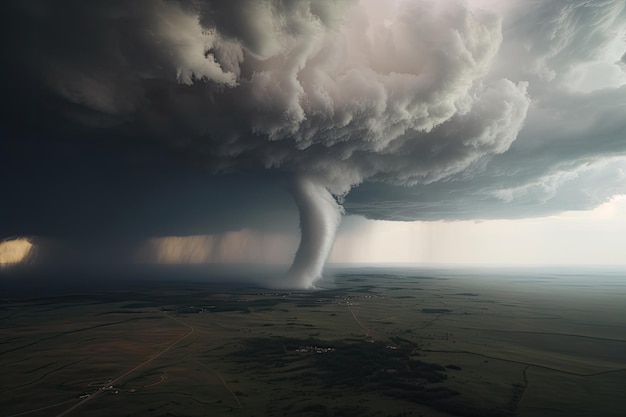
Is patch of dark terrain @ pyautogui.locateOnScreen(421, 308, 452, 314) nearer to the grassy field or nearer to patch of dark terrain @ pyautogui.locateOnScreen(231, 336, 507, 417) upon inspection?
the grassy field

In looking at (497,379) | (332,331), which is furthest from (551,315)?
(497,379)

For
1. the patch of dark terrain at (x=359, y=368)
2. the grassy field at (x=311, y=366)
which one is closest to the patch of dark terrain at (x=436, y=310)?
the grassy field at (x=311, y=366)

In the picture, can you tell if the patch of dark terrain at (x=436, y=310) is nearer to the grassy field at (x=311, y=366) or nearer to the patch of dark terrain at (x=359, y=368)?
the grassy field at (x=311, y=366)

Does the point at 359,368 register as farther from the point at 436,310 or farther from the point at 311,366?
the point at 436,310

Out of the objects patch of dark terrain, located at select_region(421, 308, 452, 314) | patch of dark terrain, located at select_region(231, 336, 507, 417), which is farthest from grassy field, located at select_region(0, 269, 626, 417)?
patch of dark terrain, located at select_region(421, 308, 452, 314)

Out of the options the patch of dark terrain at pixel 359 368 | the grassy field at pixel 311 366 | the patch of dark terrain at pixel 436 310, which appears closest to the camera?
the grassy field at pixel 311 366

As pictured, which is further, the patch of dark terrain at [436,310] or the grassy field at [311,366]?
the patch of dark terrain at [436,310]

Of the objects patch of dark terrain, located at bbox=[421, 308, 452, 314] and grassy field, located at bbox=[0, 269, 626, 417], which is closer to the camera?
grassy field, located at bbox=[0, 269, 626, 417]
